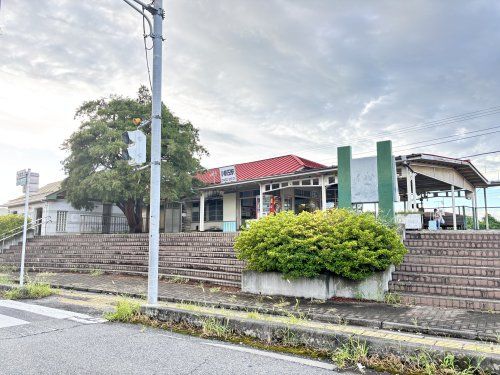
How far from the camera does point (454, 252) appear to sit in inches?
380

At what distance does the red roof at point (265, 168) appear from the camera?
19.8 m

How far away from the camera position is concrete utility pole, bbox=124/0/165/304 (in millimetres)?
6891

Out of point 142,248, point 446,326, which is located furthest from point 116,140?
point 446,326

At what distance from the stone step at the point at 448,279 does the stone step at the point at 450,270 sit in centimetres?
22

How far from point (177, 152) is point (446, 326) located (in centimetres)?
1618

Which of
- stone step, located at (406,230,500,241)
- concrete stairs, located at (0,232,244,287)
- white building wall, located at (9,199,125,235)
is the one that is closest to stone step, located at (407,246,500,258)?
stone step, located at (406,230,500,241)

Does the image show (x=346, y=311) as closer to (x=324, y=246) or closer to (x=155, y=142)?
(x=324, y=246)

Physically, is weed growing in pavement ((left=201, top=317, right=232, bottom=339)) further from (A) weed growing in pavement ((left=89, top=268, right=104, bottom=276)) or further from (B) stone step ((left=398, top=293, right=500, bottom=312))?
(A) weed growing in pavement ((left=89, top=268, right=104, bottom=276))

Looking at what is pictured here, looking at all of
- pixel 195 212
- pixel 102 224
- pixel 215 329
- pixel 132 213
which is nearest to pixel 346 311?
pixel 215 329

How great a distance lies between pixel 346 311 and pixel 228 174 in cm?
1522

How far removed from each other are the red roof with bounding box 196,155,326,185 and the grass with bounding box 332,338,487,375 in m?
14.6

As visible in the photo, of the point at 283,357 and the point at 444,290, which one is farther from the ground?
the point at 444,290

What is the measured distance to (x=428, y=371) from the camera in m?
3.77

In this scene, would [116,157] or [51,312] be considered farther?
[116,157]
